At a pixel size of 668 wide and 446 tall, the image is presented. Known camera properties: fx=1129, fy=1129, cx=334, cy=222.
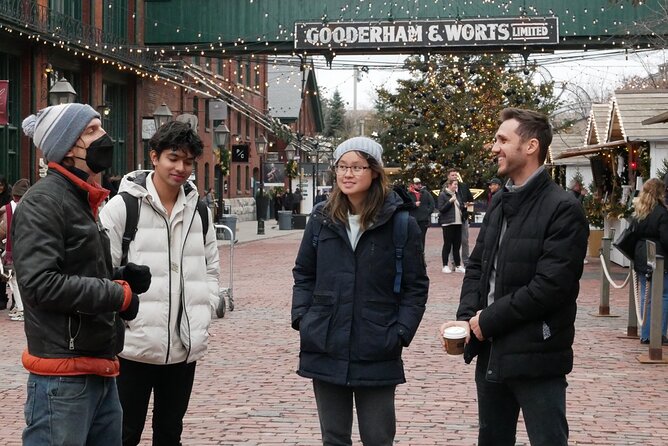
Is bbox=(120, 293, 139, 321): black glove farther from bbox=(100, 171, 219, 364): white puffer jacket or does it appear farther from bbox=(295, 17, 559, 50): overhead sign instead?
bbox=(295, 17, 559, 50): overhead sign

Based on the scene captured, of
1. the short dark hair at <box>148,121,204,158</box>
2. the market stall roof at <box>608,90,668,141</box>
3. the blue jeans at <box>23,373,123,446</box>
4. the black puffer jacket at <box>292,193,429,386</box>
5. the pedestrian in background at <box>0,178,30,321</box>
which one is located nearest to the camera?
the blue jeans at <box>23,373,123,446</box>

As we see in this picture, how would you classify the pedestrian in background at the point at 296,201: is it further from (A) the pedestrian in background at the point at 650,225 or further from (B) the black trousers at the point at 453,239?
(A) the pedestrian in background at the point at 650,225

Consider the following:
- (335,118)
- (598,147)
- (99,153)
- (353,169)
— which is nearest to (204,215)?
(353,169)

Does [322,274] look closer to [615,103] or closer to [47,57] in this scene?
[615,103]

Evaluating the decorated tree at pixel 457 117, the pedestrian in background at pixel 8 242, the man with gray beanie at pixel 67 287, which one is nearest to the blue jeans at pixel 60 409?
the man with gray beanie at pixel 67 287

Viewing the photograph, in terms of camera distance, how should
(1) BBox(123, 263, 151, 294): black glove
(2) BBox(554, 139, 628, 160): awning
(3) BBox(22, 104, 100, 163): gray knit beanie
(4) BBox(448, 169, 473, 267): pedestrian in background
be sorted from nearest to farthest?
(3) BBox(22, 104, 100, 163): gray knit beanie < (1) BBox(123, 263, 151, 294): black glove < (4) BBox(448, 169, 473, 267): pedestrian in background < (2) BBox(554, 139, 628, 160): awning

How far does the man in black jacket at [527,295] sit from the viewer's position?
4969 mm

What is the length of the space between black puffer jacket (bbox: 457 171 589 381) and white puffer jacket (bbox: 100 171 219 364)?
1.46m

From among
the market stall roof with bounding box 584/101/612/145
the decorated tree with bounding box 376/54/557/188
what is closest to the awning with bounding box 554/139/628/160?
the market stall roof with bounding box 584/101/612/145

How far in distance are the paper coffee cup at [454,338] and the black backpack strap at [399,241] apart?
0.34 m

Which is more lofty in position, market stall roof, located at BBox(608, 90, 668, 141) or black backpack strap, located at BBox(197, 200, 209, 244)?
market stall roof, located at BBox(608, 90, 668, 141)

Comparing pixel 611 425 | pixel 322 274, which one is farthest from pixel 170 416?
pixel 611 425

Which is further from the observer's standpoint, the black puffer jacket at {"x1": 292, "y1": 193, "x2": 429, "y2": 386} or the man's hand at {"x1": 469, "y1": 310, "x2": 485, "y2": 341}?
the black puffer jacket at {"x1": 292, "y1": 193, "x2": 429, "y2": 386}

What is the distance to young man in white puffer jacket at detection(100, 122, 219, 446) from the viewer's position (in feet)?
18.0
